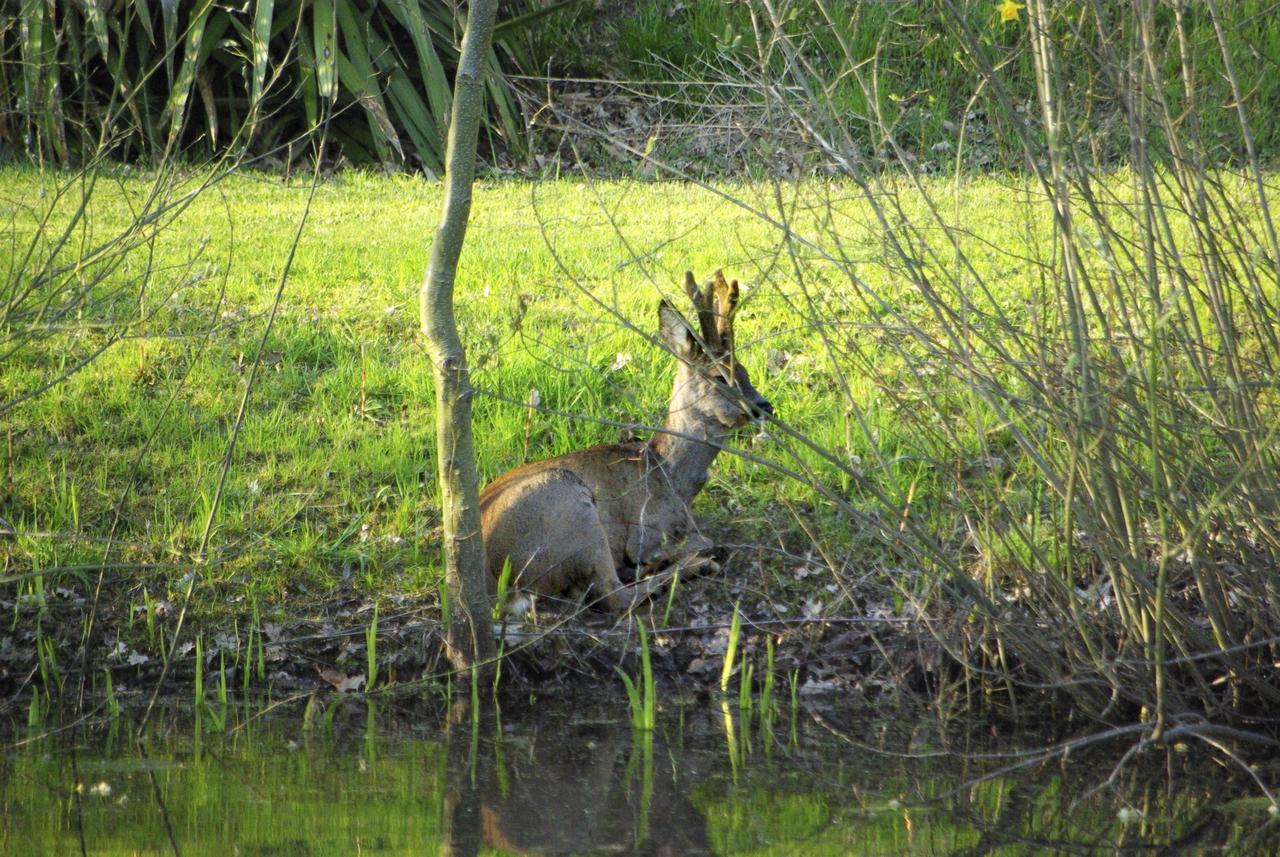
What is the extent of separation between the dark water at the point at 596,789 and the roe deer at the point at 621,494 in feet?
2.74

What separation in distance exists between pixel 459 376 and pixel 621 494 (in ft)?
4.36

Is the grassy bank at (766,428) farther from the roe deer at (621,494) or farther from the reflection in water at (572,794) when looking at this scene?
the reflection in water at (572,794)

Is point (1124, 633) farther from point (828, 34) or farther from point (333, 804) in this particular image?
point (828, 34)

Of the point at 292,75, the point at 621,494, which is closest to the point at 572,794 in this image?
the point at 621,494

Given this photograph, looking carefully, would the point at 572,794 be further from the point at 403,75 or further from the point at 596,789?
the point at 403,75

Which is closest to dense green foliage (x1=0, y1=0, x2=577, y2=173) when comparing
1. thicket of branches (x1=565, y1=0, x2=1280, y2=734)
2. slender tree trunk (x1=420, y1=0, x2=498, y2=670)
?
slender tree trunk (x1=420, y1=0, x2=498, y2=670)

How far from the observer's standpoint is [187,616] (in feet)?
20.7

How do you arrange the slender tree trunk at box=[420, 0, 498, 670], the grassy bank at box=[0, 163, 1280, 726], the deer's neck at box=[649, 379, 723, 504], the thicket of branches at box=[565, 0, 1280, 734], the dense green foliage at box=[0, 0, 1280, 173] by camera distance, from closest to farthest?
1. the thicket of branches at box=[565, 0, 1280, 734]
2. the grassy bank at box=[0, 163, 1280, 726]
3. the slender tree trunk at box=[420, 0, 498, 670]
4. the deer's neck at box=[649, 379, 723, 504]
5. the dense green foliage at box=[0, 0, 1280, 173]

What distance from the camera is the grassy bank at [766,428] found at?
4676 mm

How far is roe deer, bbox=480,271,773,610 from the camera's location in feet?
20.6

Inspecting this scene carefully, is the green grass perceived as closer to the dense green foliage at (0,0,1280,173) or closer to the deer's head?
the deer's head

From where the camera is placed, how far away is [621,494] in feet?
21.4

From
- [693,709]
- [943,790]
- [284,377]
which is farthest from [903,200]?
[943,790]

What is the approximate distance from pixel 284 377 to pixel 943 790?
186 inches
